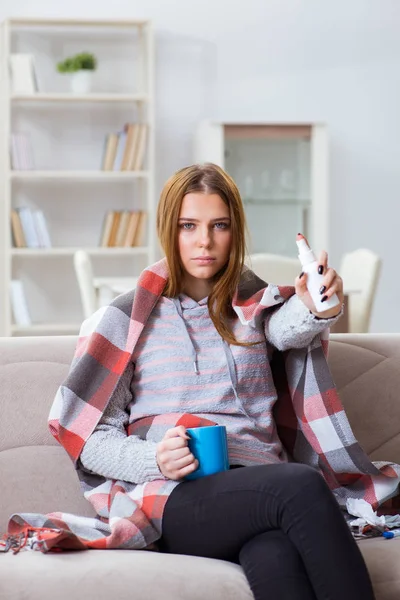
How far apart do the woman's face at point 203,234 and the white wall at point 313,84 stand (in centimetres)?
399

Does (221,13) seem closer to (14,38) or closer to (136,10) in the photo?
(136,10)

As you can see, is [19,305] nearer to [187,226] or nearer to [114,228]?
[114,228]

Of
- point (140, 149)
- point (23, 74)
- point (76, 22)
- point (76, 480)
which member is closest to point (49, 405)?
point (76, 480)

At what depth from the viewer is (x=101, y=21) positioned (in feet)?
17.4

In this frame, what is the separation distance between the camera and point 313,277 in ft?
5.26

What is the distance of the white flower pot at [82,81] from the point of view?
5340 millimetres

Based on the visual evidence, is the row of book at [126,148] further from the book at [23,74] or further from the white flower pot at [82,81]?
the book at [23,74]

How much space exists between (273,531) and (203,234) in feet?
1.86

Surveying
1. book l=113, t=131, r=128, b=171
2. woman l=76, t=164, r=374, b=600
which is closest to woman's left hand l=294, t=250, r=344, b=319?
woman l=76, t=164, r=374, b=600

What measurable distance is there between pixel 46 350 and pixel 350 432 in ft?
2.06

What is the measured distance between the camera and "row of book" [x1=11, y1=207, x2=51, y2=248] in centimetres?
527

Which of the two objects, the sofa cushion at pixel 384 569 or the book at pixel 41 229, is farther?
the book at pixel 41 229

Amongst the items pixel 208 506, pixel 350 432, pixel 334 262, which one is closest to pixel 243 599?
pixel 208 506

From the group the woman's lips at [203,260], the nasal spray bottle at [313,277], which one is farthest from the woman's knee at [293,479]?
the woman's lips at [203,260]
